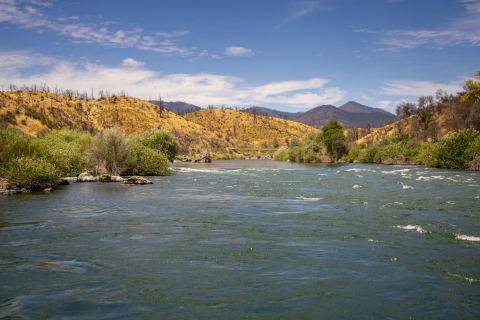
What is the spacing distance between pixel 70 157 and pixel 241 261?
34780mm

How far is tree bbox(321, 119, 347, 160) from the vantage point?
96562 mm

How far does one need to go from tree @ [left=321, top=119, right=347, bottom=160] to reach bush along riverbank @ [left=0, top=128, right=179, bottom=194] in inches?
1811

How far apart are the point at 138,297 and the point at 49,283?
8.78ft

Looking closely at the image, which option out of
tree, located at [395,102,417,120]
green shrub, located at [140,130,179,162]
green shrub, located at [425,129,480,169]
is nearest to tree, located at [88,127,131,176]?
green shrub, located at [140,130,179,162]

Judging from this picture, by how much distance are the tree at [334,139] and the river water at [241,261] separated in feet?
244

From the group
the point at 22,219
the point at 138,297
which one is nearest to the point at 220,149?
the point at 22,219

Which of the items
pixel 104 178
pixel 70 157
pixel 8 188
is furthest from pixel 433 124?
pixel 8 188

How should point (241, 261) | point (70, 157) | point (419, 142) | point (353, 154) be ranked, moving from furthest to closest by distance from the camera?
point (353, 154)
point (419, 142)
point (70, 157)
point (241, 261)

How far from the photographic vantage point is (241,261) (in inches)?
473

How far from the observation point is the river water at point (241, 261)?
8734mm

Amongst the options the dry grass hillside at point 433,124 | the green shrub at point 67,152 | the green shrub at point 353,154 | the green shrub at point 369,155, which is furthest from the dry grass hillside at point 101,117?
the green shrub at point 369,155

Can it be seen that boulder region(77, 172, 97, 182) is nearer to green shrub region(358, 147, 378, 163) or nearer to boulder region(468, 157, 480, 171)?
boulder region(468, 157, 480, 171)

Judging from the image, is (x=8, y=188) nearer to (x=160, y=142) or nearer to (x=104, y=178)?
(x=104, y=178)

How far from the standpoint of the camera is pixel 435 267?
11.2 meters
